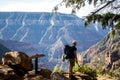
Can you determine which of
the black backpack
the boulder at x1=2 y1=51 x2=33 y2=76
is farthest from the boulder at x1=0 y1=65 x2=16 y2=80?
the black backpack

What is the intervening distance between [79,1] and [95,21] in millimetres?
1396

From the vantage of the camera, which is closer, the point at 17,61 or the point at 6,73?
the point at 6,73

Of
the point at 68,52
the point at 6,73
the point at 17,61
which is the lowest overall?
the point at 6,73

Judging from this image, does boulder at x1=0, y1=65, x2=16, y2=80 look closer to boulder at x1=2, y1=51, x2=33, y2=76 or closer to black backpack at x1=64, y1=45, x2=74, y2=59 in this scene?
boulder at x1=2, y1=51, x2=33, y2=76

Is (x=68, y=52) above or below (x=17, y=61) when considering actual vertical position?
above

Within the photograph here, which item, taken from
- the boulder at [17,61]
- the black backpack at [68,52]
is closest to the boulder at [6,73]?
the boulder at [17,61]

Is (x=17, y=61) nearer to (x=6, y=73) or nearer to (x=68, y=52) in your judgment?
(x=6, y=73)

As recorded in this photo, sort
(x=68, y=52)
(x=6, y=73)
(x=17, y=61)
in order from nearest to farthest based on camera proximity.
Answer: (x=68, y=52) → (x=6, y=73) → (x=17, y=61)

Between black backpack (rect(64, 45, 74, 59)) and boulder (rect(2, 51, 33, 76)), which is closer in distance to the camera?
black backpack (rect(64, 45, 74, 59))

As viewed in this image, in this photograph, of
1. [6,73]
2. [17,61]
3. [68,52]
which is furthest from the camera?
[17,61]

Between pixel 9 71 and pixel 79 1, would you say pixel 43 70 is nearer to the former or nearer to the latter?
pixel 9 71

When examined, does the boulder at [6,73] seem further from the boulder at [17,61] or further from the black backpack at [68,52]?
the black backpack at [68,52]

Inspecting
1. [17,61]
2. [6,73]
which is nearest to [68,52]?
[6,73]

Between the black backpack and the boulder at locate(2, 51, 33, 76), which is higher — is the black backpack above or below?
above
